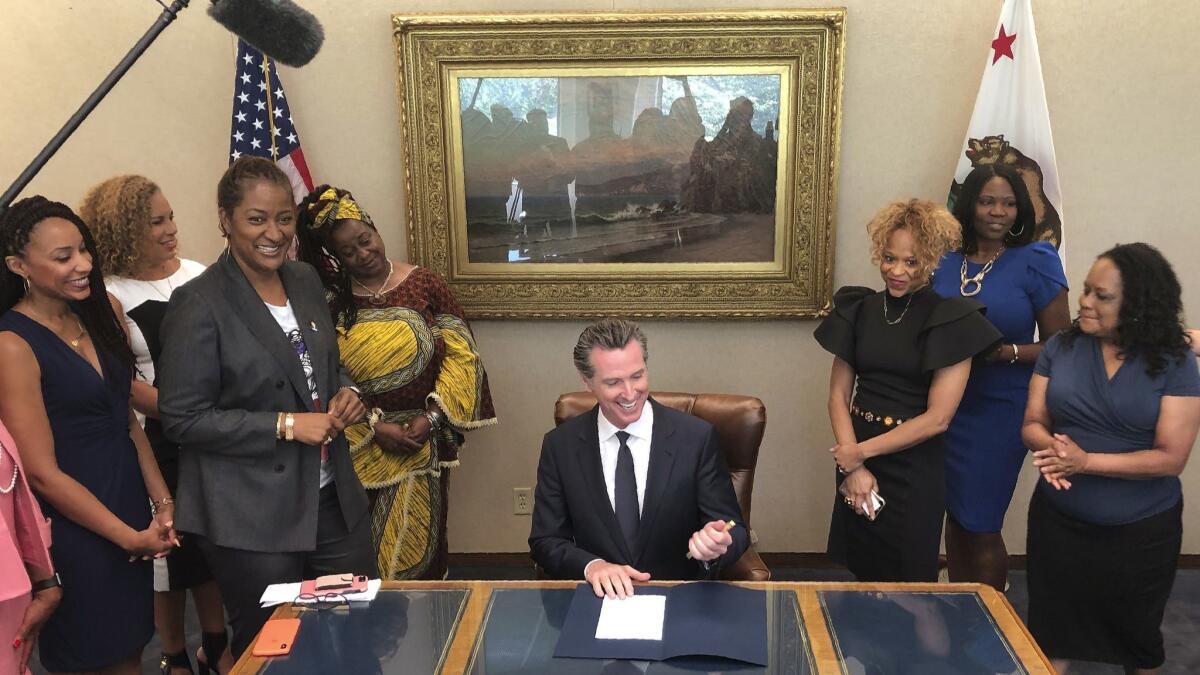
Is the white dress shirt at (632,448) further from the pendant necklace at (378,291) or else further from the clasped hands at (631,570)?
the pendant necklace at (378,291)

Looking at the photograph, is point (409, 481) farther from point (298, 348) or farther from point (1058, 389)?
point (1058, 389)

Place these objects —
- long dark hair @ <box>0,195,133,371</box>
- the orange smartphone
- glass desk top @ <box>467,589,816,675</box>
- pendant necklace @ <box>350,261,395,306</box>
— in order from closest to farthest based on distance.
→ 1. glass desk top @ <box>467,589,816,675</box>
2. the orange smartphone
3. long dark hair @ <box>0,195,133,371</box>
4. pendant necklace @ <box>350,261,395,306</box>

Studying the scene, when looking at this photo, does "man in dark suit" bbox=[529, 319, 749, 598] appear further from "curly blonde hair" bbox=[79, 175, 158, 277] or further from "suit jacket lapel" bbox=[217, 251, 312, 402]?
"curly blonde hair" bbox=[79, 175, 158, 277]

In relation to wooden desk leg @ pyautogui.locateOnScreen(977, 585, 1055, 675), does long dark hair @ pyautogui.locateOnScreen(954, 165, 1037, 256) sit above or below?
above

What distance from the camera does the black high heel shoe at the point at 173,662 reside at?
291 centimetres

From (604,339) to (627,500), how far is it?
1.44ft

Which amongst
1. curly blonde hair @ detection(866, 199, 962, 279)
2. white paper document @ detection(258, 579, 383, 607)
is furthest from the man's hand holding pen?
curly blonde hair @ detection(866, 199, 962, 279)

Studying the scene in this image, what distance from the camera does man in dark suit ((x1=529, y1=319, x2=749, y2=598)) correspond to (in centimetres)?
220

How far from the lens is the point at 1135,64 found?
11.4ft

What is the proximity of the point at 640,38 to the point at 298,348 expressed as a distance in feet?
6.65

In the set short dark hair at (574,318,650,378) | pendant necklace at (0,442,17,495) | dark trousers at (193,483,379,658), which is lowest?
dark trousers at (193,483,379,658)

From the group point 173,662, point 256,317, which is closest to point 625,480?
point 256,317

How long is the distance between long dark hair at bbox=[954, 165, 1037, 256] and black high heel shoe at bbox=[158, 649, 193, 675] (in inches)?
121

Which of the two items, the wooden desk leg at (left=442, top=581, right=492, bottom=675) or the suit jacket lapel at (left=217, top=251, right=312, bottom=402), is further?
the suit jacket lapel at (left=217, top=251, right=312, bottom=402)
